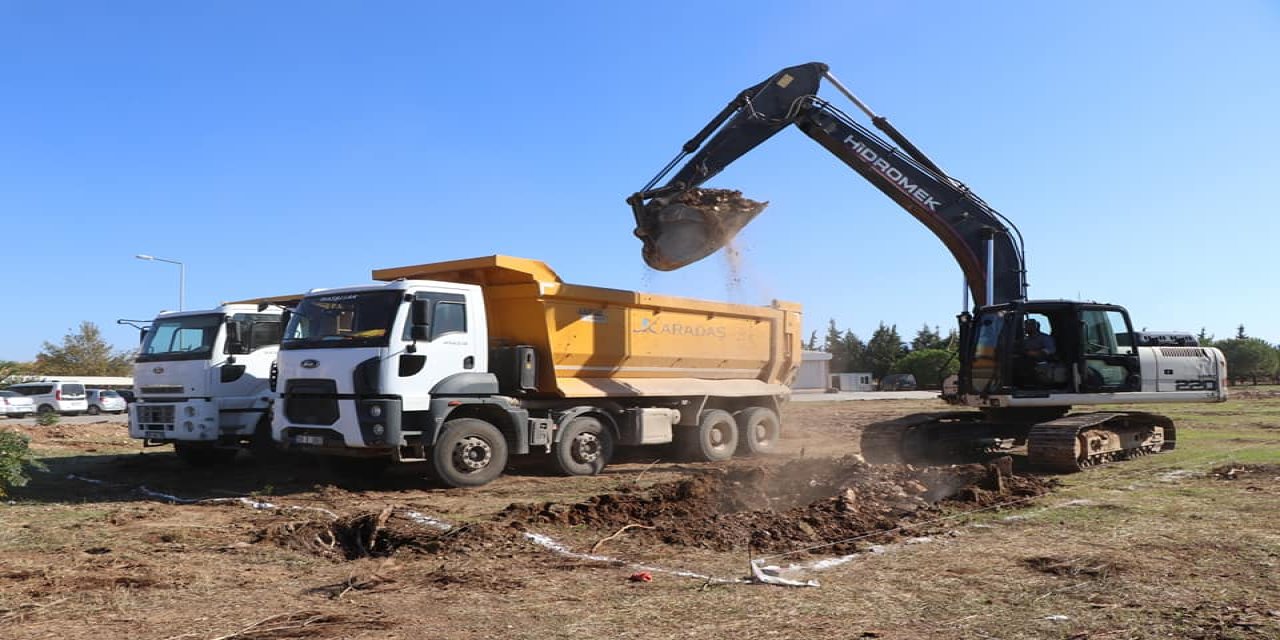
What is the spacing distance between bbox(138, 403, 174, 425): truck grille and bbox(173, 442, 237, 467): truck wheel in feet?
1.92

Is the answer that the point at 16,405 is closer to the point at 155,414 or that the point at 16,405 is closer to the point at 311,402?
the point at 155,414

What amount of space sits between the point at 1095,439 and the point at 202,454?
13.7 meters

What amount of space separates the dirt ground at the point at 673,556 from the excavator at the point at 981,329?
1.30 m

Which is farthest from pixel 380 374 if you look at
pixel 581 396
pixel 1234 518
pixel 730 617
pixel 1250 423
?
pixel 1250 423

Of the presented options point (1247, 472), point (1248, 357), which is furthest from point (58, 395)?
point (1248, 357)

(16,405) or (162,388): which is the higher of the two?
(162,388)

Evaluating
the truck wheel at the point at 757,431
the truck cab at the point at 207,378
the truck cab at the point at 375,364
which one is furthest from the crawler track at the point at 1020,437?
the truck cab at the point at 207,378

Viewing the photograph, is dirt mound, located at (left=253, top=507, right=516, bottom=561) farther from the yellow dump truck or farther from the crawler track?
the crawler track

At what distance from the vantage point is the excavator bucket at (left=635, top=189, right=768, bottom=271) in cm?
1436

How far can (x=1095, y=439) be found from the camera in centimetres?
1274

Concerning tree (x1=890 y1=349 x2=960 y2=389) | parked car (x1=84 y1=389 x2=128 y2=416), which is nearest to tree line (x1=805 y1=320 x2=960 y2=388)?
tree (x1=890 y1=349 x2=960 y2=389)

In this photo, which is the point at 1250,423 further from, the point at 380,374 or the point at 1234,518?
the point at 380,374

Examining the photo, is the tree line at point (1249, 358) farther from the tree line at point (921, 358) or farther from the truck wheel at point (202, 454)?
the truck wheel at point (202, 454)

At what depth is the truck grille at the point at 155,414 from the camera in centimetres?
1366
